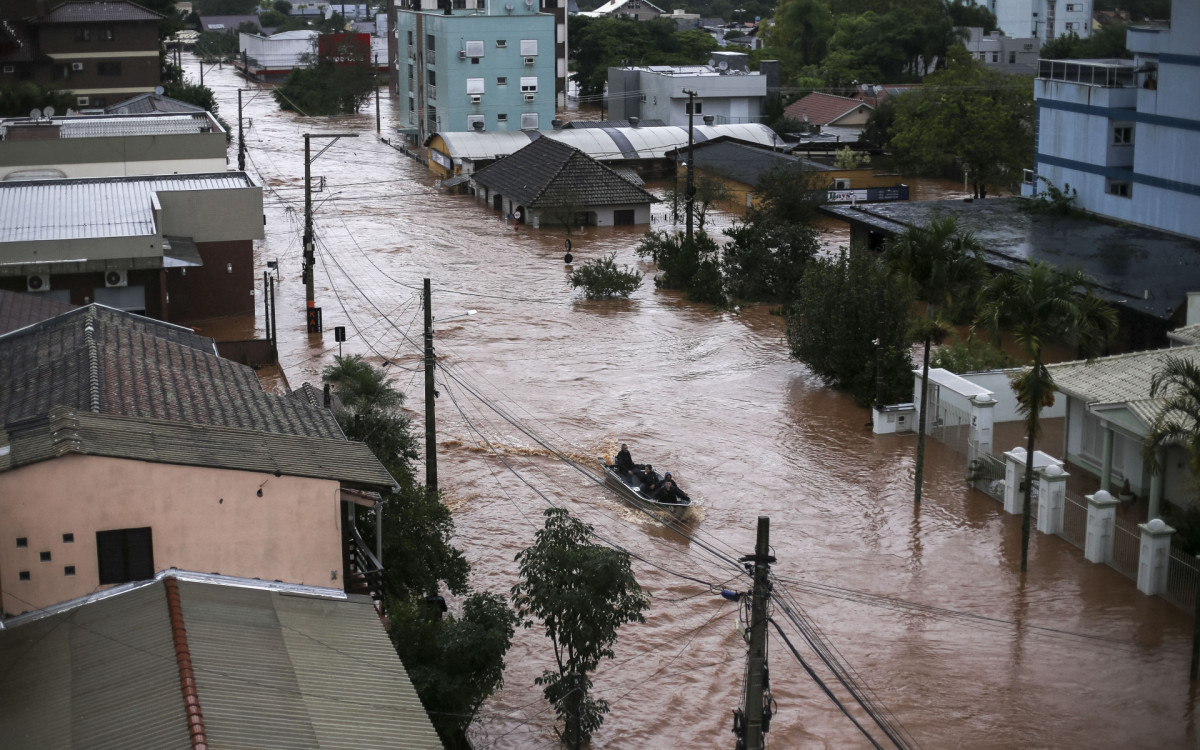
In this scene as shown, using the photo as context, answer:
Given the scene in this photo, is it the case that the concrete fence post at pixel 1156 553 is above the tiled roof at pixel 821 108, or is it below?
below

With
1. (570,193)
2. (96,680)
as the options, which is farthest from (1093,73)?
(96,680)

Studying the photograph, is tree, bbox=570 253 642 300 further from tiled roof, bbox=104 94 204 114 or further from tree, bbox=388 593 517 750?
tiled roof, bbox=104 94 204 114

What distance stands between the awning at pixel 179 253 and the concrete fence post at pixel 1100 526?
976 inches

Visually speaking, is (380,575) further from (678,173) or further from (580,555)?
(678,173)

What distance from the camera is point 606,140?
233ft

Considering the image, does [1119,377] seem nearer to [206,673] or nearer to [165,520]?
[165,520]

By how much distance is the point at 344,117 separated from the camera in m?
98.6

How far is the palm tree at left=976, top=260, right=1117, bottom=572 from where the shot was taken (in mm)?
22234

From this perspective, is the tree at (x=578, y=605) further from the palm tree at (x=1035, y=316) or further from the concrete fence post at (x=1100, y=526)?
the concrete fence post at (x=1100, y=526)

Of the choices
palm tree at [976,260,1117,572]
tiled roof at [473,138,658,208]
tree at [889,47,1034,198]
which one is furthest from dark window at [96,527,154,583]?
tree at [889,47,1034,198]

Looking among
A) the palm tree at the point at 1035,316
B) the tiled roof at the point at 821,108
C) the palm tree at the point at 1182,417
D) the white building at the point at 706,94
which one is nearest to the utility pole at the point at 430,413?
the palm tree at the point at 1035,316

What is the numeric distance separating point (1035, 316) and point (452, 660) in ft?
38.2

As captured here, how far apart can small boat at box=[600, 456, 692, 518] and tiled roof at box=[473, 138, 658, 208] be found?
30.8 m

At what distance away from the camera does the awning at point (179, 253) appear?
1468 inches
